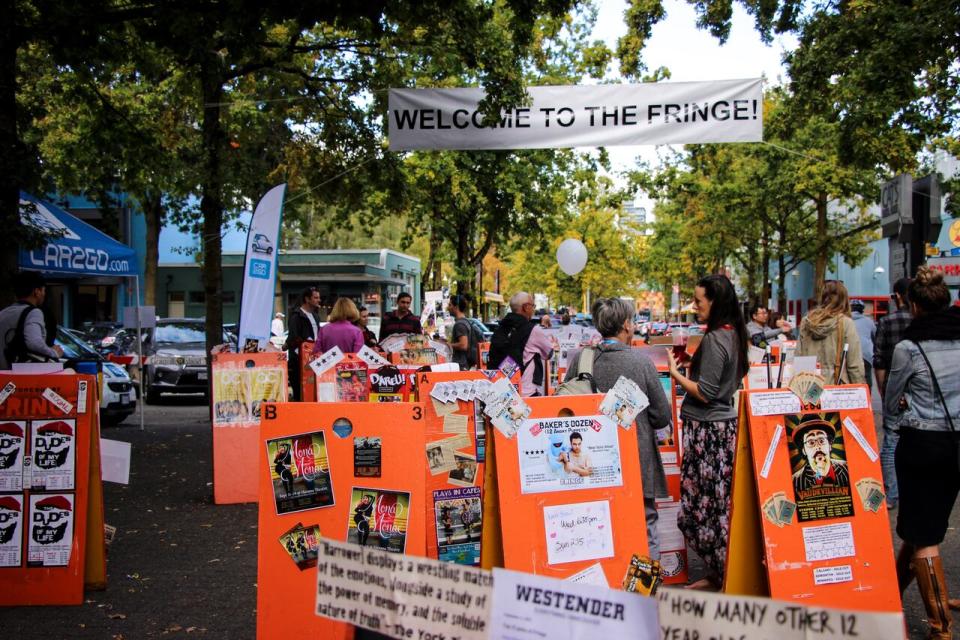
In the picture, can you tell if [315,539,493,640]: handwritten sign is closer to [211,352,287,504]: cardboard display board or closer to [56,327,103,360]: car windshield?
[211,352,287,504]: cardboard display board

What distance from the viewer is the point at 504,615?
221 centimetres

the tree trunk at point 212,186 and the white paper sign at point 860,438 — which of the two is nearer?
the white paper sign at point 860,438

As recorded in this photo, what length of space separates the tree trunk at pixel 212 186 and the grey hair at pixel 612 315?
24.6ft

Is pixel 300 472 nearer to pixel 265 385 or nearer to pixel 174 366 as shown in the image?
pixel 265 385

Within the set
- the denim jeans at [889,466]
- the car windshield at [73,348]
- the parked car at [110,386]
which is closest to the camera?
the denim jeans at [889,466]

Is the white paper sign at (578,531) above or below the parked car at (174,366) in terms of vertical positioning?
below

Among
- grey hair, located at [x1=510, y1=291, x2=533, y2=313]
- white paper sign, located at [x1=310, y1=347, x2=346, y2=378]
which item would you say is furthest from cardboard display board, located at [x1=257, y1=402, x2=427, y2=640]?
grey hair, located at [x1=510, y1=291, x2=533, y2=313]

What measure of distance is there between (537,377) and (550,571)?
240 inches

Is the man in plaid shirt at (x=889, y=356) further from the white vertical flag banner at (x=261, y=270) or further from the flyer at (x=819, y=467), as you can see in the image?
the white vertical flag banner at (x=261, y=270)

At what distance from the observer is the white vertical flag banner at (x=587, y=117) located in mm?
9656

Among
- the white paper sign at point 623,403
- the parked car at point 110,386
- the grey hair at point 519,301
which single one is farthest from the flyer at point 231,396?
the parked car at point 110,386

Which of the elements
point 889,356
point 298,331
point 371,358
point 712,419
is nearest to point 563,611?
point 712,419

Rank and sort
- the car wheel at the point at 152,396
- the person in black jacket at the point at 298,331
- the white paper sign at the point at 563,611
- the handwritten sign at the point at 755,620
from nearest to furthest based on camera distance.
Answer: the handwritten sign at the point at 755,620
the white paper sign at the point at 563,611
the person in black jacket at the point at 298,331
the car wheel at the point at 152,396

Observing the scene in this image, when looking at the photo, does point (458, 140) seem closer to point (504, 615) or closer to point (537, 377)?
point (537, 377)
